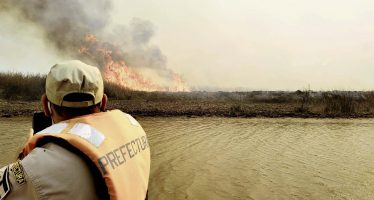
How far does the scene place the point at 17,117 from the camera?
42.0ft

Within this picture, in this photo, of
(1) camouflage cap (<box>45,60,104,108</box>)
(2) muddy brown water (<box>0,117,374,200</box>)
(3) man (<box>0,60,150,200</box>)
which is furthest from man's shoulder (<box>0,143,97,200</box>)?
(2) muddy brown water (<box>0,117,374,200</box>)

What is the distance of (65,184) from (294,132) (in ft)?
31.0

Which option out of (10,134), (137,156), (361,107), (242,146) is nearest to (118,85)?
(361,107)

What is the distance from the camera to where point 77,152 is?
1738 millimetres

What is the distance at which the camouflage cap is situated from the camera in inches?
72.6

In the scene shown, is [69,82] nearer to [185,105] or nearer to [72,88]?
[72,88]

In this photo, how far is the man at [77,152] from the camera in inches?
63.2

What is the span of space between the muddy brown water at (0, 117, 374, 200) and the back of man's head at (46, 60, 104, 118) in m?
2.97

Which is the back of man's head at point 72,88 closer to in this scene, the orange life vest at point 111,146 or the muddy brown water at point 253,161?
the orange life vest at point 111,146

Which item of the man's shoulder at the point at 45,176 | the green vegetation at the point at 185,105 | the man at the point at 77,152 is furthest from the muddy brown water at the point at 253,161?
the green vegetation at the point at 185,105

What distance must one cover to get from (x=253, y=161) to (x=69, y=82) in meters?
5.25

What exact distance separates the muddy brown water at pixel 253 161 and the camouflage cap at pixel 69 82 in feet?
9.97

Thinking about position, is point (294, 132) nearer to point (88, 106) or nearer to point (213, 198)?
point (213, 198)

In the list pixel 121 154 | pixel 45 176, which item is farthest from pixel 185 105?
pixel 45 176
